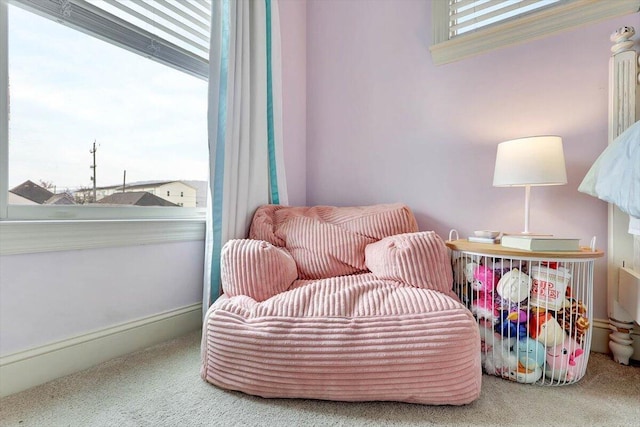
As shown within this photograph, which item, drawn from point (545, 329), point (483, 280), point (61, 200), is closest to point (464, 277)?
point (483, 280)

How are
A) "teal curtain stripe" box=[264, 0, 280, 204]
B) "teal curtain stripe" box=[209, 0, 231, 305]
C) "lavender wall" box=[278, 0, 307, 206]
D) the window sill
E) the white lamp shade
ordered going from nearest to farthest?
the window sill
the white lamp shade
"teal curtain stripe" box=[209, 0, 231, 305]
"teal curtain stripe" box=[264, 0, 280, 204]
"lavender wall" box=[278, 0, 307, 206]

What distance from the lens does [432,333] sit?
0.99 meters

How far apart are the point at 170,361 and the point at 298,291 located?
0.67 metres

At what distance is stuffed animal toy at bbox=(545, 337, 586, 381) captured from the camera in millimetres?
1169

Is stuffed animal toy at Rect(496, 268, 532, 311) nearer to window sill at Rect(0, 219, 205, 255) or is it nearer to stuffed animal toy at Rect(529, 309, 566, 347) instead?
stuffed animal toy at Rect(529, 309, 566, 347)

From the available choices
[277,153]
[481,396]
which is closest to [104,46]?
[277,153]

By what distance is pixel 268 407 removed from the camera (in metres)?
1.03

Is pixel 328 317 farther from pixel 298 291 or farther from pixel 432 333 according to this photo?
pixel 432 333

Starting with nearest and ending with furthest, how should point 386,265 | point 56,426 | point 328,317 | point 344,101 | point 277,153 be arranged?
point 56,426 < point 328,317 < point 386,265 < point 277,153 < point 344,101

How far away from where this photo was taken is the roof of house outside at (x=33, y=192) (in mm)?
1187

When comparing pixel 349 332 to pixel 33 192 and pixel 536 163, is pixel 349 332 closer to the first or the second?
pixel 536 163

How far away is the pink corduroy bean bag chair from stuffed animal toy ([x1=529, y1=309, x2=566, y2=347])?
1.01 feet

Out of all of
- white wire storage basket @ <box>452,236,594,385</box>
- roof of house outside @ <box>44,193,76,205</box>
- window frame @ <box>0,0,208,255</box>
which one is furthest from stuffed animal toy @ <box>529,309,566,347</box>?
roof of house outside @ <box>44,193,76,205</box>

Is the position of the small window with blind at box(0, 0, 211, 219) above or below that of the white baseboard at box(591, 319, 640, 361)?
above
